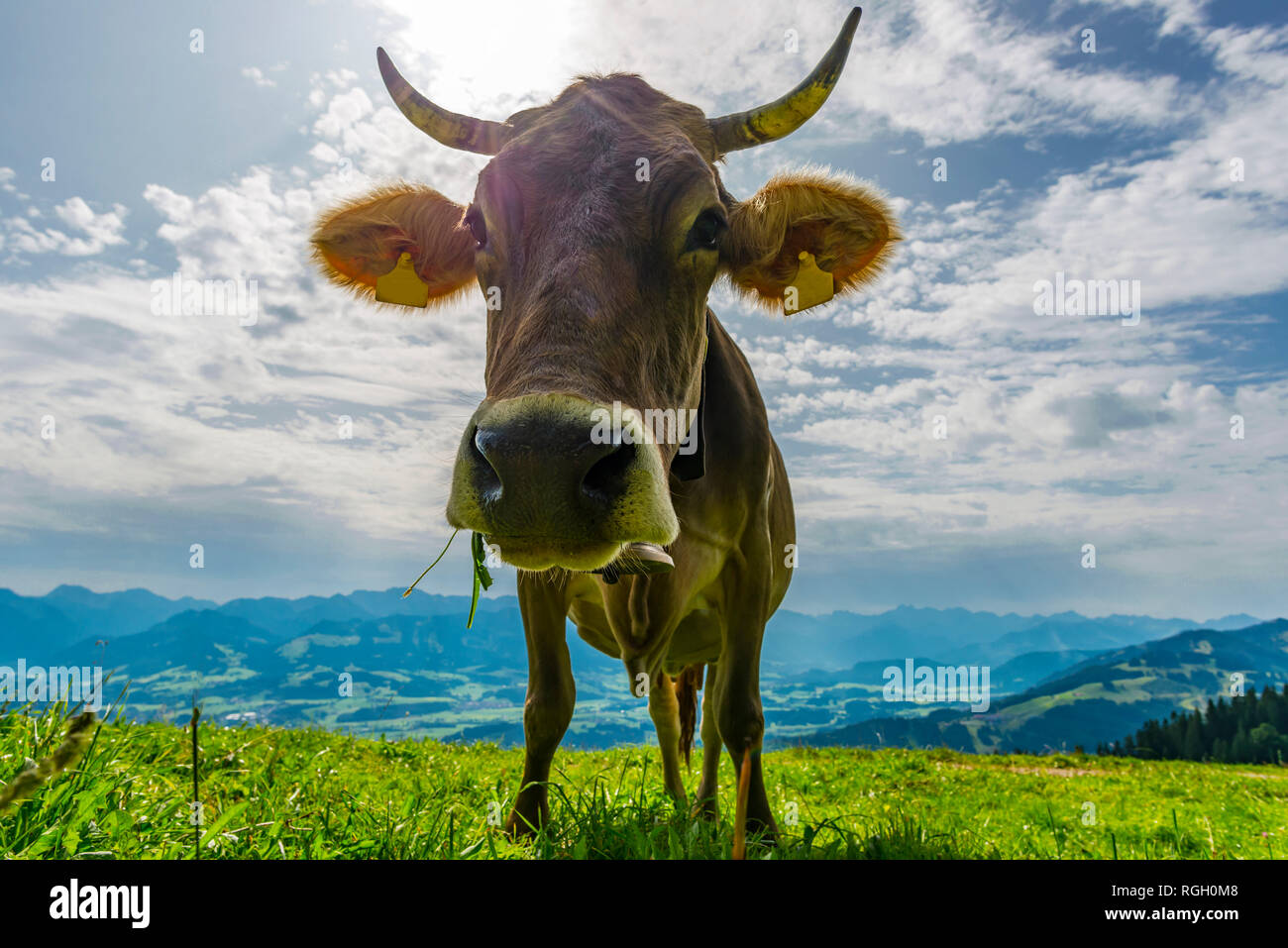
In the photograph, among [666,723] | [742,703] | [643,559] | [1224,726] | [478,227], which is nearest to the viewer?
[643,559]

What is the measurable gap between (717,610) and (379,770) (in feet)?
11.9

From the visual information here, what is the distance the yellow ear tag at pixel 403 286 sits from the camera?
4.98m

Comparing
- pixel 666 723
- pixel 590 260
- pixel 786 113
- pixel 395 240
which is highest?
pixel 786 113

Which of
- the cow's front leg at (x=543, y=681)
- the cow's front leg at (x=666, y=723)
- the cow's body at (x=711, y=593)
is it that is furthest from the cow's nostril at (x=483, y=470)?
the cow's front leg at (x=666, y=723)

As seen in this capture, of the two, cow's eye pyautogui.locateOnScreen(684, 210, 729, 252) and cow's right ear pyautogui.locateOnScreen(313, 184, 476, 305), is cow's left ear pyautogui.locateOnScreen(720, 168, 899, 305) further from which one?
cow's right ear pyautogui.locateOnScreen(313, 184, 476, 305)

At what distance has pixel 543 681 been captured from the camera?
4527 millimetres

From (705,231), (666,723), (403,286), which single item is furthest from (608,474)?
(666,723)

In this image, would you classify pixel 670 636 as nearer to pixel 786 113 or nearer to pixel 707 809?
pixel 707 809

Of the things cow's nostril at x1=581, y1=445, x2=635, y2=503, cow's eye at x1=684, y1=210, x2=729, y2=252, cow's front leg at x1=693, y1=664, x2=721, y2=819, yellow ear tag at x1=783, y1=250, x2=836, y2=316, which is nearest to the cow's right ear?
cow's eye at x1=684, y1=210, x2=729, y2=252

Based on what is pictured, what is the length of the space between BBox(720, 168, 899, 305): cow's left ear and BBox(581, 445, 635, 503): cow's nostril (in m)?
1.80

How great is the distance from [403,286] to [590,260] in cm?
242

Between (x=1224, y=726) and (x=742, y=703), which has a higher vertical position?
(x=742, y=703)
